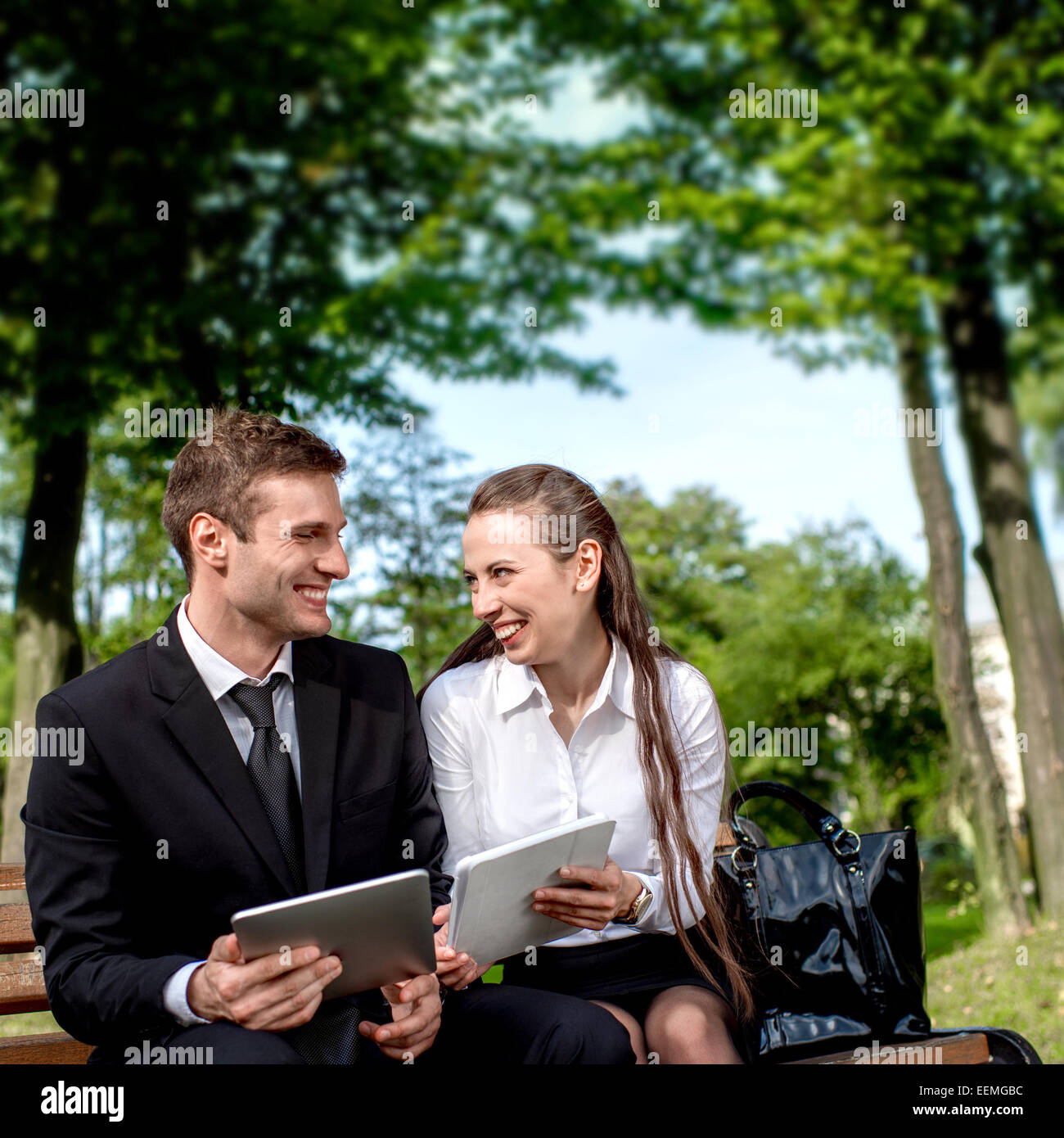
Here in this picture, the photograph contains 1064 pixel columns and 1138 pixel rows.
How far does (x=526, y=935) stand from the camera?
2441 mm

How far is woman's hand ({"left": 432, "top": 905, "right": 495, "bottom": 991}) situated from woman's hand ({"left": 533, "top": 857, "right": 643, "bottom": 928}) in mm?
199

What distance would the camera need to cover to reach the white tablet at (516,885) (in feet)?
7.07

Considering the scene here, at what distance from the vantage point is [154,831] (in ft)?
7.68

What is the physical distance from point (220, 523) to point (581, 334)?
21.4 ft

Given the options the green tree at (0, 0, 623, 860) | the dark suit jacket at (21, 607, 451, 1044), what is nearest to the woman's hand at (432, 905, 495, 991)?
the dark suit jacket at (21, 607, 451, 1044)

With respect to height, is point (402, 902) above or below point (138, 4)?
below

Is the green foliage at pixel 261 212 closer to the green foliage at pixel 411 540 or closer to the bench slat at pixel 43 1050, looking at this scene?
the green foliage at pixel 411 540

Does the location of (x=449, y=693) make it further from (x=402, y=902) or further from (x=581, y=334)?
(x=581, y=334)

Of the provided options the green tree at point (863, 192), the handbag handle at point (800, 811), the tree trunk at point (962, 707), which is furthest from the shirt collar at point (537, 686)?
the green tree at point (863, 192)

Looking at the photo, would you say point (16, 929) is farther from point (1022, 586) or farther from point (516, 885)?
point (1022, 586)

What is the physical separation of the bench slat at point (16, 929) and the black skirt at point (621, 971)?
1294 millimetres

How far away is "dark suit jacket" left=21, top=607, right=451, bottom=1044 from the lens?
7.26 feet

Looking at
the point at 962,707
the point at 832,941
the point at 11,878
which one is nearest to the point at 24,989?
the point at 11,878
